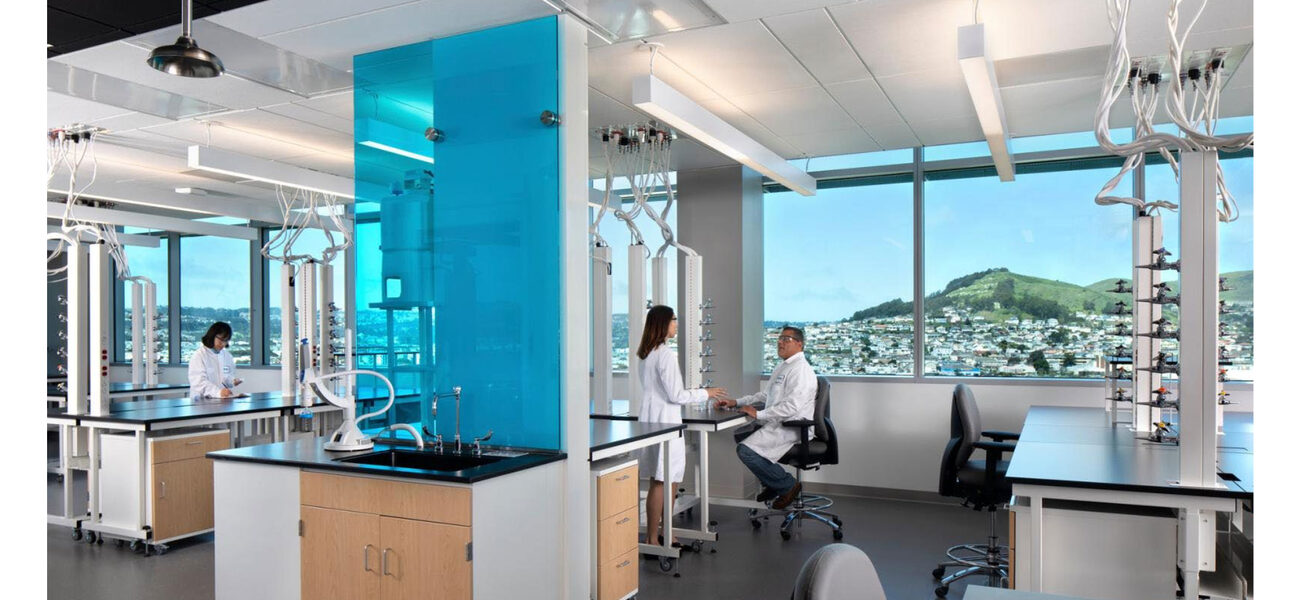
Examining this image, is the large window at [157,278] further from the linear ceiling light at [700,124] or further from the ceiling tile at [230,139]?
the linear ceiling light at [700,124]

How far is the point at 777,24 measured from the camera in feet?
12.2

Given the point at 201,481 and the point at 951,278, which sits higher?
the point at 951,278

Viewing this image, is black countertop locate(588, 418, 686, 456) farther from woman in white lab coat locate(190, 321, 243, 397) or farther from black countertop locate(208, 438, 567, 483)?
woman in white lab coat locate(190, 321, 243, 397)

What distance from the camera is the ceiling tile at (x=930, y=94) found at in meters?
4.54

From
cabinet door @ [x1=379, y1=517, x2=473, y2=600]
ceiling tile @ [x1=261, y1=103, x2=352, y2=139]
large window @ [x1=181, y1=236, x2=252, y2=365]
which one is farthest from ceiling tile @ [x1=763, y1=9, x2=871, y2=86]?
large window @ [x1=181, y1=236, x2=252, y2=365]

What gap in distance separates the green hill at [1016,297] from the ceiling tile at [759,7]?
390cm

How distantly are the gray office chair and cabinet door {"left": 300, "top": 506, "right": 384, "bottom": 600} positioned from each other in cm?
216

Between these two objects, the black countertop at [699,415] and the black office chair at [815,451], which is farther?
the black office chair at [815,451]

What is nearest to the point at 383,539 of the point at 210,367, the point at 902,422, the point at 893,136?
the point at 893,136

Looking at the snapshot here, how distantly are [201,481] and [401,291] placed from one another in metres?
2.57

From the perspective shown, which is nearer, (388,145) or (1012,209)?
(388,145)

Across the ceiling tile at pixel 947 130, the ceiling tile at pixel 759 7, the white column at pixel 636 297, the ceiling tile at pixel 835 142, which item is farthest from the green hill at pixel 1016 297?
the ceiling tile at pixel 759 7
